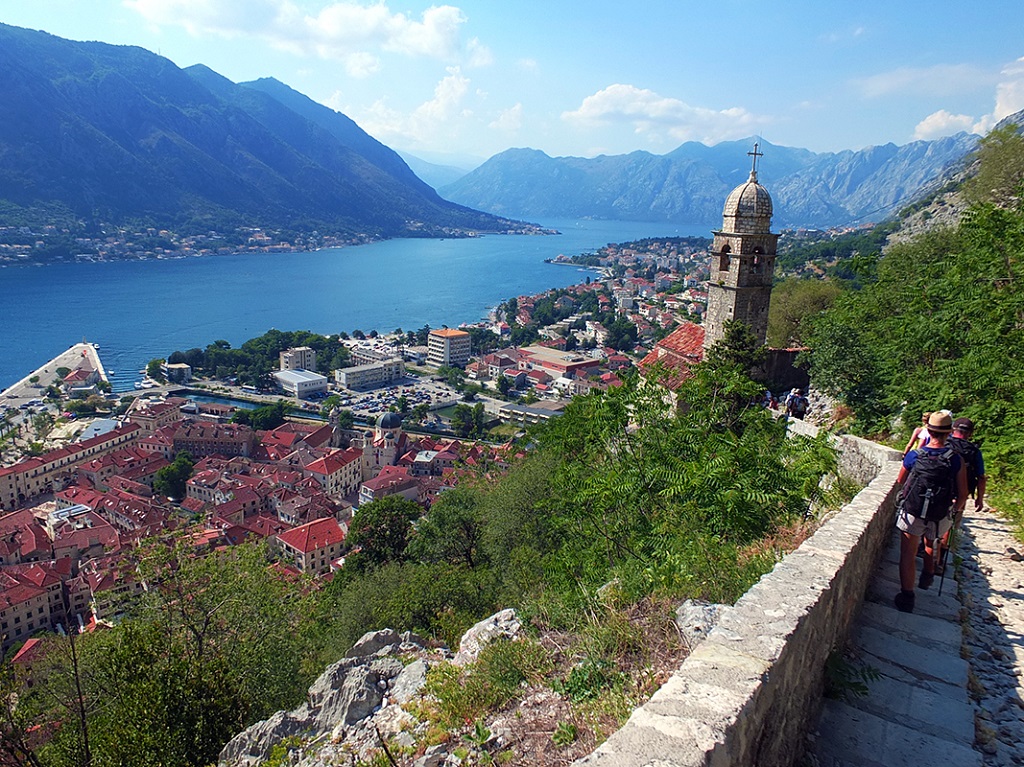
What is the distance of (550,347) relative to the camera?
69.7 m

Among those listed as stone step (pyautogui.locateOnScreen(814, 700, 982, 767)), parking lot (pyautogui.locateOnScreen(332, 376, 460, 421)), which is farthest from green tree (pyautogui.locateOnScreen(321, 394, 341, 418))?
stone step (pyautogui.locateOnScreen(814, 700, 982, 767))

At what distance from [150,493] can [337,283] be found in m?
77.9

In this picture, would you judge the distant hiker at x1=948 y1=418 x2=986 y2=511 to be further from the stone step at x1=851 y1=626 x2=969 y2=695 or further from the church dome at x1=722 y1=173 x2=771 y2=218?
the church dome at x1=722 y1=173 x2=771 y2=218

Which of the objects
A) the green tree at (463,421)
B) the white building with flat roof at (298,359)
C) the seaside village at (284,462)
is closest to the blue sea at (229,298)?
the seaside village at (284,462)

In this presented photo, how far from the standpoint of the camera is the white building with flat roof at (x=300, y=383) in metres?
56.3

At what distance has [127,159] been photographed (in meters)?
155

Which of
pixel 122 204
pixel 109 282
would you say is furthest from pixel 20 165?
pixel 109 282

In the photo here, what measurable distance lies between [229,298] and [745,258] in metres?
90.5

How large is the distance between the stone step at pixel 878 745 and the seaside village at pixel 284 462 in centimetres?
461

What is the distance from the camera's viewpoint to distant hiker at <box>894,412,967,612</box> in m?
3.68

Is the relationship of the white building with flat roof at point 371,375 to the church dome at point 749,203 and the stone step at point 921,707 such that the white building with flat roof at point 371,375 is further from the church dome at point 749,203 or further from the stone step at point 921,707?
the stone step at point 921,707

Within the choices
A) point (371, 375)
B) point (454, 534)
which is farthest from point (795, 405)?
point (371, 375)

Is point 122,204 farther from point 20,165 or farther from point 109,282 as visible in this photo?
point 109,282

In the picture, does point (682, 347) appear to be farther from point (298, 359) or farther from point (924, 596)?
point (298, 359)
